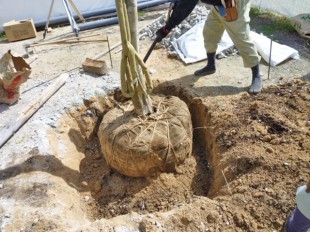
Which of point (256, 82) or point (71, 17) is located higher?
point (71, 17)

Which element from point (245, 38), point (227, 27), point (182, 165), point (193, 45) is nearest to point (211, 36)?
point (227, 27)

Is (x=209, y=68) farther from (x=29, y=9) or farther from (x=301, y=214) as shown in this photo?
(x=29, y=9)

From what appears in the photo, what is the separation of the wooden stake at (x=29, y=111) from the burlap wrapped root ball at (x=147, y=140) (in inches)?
40.8

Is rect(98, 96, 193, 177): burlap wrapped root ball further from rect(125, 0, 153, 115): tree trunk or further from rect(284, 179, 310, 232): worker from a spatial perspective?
rect(284, 179, 310, 232): worker

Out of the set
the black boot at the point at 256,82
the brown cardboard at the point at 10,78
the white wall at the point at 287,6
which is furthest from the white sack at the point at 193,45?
the brown cardboard at the point at 10,78

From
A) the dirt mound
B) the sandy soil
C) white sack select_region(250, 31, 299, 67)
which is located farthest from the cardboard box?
white sack select_region(250, 31, 299, 67)

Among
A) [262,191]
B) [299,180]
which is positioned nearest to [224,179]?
[262,191]

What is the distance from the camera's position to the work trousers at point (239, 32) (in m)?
3.34

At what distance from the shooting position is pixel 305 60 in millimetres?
4223

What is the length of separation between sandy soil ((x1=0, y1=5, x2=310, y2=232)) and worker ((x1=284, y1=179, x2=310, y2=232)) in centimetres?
22

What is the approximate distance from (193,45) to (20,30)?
328 centimetres

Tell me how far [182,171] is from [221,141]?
1.58 ft

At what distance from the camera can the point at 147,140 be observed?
276 cm

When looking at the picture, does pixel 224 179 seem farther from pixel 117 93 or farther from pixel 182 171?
pixel 117 93
